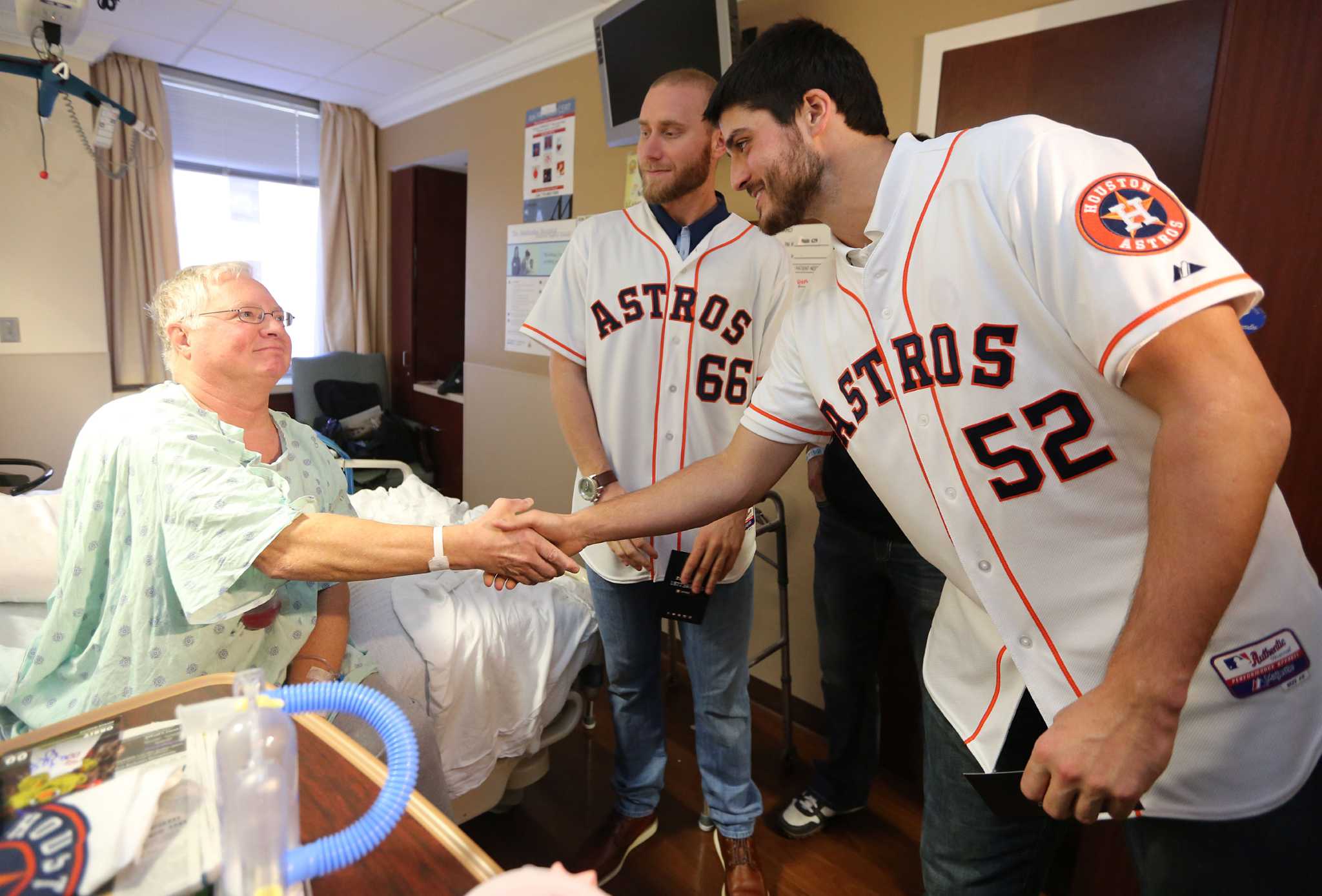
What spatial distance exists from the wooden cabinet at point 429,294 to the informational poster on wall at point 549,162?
4.33 ft

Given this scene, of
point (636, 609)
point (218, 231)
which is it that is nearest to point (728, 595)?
point (636, 609)

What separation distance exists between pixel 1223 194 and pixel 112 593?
2.32 m

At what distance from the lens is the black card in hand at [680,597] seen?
1628 mm

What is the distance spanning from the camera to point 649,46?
2.48 m

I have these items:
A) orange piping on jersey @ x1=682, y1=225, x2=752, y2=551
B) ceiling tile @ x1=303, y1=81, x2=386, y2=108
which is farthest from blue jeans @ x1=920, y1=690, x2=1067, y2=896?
ceiling tile @ x1=303, y1=81, x2=386, y2=108

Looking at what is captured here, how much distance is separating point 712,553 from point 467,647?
675 millimetres

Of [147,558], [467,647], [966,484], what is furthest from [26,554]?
[966,484]

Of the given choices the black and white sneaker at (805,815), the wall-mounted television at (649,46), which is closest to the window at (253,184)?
the wall-mounted television at (649,46)

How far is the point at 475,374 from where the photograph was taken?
4.25 metres

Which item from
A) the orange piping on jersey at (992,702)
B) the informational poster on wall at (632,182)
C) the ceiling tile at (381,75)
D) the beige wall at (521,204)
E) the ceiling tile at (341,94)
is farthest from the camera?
the ceiling tile at (341,94)

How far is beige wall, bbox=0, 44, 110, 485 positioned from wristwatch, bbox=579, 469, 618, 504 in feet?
11.9

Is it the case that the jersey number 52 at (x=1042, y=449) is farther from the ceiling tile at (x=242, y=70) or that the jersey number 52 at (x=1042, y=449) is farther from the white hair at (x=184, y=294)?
the ceiling tile at (x=242, y=70)

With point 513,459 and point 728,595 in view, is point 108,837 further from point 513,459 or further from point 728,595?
point 513,459

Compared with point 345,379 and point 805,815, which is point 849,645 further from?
point 345,379
